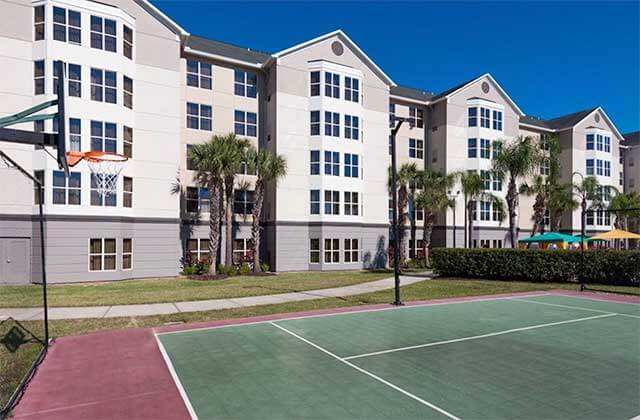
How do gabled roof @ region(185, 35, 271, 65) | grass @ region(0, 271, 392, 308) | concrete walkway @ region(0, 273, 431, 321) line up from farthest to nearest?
gabled roof @ region(185, 35, 271, 65) < grass @ region(0, 271, 392, 308) < concrete walkway @ region(0, 273, 431, 321)

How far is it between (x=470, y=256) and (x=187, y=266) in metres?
20.4

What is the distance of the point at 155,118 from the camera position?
2806cm

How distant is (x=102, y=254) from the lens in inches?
1002

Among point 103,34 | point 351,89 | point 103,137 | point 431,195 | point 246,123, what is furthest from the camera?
point 351,89

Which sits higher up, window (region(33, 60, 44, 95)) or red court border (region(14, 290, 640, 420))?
window (region(33, 60, 44, 95))

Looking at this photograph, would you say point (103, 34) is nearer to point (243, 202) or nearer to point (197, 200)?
point (197, 200)

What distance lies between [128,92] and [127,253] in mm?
10821

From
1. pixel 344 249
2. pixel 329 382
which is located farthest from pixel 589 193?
pixel 329 382

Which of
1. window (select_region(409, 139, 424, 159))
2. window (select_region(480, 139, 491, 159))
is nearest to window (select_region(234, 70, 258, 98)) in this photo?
window (select_region(409, 139, 424, 159))

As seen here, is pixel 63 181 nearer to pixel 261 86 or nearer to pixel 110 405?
pixel 261 86

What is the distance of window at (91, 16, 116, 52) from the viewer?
25344 millimetres

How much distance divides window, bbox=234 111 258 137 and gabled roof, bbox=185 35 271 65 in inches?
168

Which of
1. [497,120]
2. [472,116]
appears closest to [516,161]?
[472,116]

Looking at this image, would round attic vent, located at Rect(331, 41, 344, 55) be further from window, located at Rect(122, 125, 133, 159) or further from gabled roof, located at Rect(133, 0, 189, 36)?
window, located at Rect(122, 125, 133, 159)
